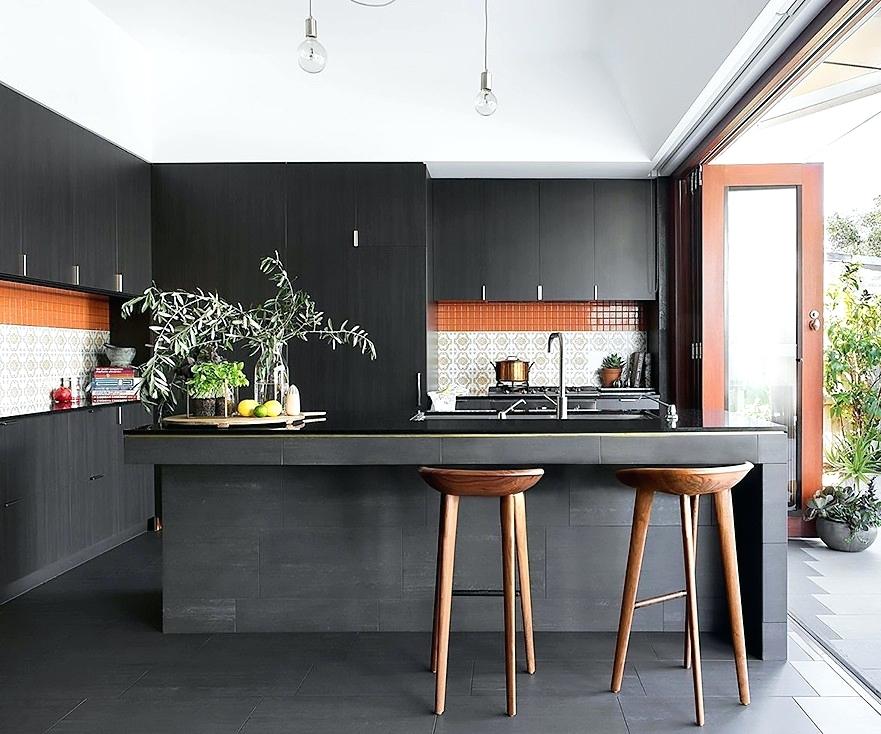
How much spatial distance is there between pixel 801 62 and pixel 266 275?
3729 millimetres

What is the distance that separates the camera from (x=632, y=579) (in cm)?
329

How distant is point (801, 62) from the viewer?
4016 millimetres

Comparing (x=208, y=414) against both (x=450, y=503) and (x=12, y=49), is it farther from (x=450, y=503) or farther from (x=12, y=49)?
(x=12, y=49)

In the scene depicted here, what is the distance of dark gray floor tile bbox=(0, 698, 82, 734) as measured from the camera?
3.03 meters

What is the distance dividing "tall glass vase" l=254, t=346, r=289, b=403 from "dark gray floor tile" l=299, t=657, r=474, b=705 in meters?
1.18

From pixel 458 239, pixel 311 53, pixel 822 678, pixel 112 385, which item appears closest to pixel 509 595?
pixel 822 678

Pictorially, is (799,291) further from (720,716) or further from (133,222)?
(133,222)

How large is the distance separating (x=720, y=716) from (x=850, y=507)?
9.59 feet

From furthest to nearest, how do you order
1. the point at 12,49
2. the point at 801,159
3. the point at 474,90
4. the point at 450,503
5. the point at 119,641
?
the point at 474,90, the point at 801,159, the point at 12,49, the point at 119,641, the point at 450,503

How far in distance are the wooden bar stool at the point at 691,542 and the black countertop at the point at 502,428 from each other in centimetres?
36

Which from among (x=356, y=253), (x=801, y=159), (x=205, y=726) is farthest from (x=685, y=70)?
(x=205, y=726)

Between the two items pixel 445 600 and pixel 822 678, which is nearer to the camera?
pixel 445 600

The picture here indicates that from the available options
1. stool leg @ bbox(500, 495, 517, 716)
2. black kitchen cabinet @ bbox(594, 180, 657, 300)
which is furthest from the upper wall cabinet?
stool leg @ bbox(500, 495, 517, 716)

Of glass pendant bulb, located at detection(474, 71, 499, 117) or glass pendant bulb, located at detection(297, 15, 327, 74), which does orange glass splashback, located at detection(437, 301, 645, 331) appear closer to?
glass pendant bulb, located at detection(474, 71, 499, 117)
